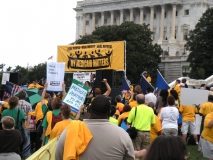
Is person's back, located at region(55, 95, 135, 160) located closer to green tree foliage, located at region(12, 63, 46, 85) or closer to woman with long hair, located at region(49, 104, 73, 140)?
woman with long hair, located at region(49, 104, 73, 140)

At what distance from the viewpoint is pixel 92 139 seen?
18.5 ft

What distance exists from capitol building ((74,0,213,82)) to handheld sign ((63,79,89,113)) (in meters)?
75.9

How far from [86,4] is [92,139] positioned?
107m

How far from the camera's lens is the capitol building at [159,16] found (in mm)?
95625

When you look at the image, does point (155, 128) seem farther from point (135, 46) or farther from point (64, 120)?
point (135, 46)

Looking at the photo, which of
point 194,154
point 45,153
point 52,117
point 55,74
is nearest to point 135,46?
point 194,154

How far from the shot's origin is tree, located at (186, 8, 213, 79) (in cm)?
5959

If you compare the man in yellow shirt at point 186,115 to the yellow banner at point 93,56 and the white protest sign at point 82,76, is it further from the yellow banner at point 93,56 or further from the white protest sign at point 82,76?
the white protest sign at point 82,76

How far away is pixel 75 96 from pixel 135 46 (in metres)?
61.5

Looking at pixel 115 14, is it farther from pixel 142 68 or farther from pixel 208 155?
pixel 208 155

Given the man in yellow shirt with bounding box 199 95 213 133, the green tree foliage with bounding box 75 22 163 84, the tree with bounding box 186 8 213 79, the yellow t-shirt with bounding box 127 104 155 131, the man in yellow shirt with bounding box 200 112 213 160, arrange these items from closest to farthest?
1. the yellow t-shirt with bounding box 127 104 155 131
2. the man in yellow shirt with bounding box 200 112 213 160
3. the man in yellow shirt with bounding box 199 95 213 133
4. the tree with bounding box 186 8 213 79
5. the green tree foliage with bounding box 75 22 163 84

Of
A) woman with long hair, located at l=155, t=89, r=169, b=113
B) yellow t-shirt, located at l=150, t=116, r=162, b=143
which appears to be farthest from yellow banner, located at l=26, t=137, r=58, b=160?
woman with long hair, located at l=155, t=89, r=169, b=113

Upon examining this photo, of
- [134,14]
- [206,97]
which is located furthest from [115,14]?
[206,97]

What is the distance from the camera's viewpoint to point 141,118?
33.7 feet
